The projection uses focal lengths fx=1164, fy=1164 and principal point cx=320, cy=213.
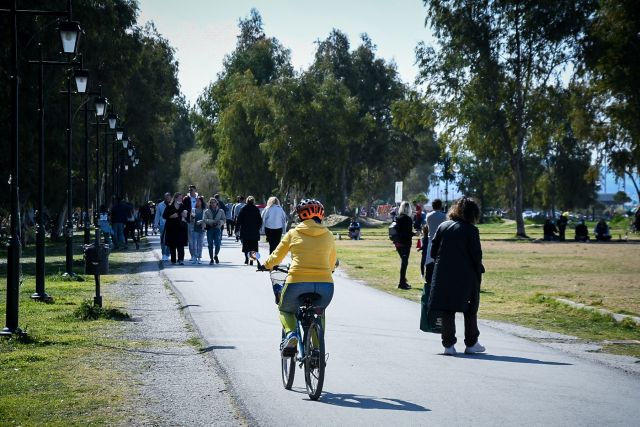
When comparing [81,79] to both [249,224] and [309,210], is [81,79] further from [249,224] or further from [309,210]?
[309,210]

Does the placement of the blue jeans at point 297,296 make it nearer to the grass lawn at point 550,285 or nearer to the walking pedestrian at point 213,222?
the grass lawn at point 550,285

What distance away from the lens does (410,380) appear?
1044 cm

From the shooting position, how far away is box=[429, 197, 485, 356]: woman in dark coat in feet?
40.2

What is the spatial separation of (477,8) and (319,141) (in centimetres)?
1935

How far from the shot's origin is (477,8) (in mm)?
63188

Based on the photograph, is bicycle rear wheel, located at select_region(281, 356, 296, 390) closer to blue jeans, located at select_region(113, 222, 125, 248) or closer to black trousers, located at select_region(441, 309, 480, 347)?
black trousers, located at select_region(441, 309, 480, 347)

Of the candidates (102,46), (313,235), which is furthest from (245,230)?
(102,46)

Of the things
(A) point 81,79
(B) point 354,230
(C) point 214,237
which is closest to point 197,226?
(C) point 214,237

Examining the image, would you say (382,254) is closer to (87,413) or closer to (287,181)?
(87,413)

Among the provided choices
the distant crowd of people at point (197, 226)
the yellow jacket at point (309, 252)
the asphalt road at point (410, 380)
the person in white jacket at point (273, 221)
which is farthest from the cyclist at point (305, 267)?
the distant crowd of people at point (197, 226)

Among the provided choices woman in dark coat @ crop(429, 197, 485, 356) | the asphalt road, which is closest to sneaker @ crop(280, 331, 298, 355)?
the asphalt road

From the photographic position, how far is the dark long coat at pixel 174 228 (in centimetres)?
3162

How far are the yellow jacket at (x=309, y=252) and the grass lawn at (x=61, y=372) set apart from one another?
1766 millimetres

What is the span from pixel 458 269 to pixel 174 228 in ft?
65.8
